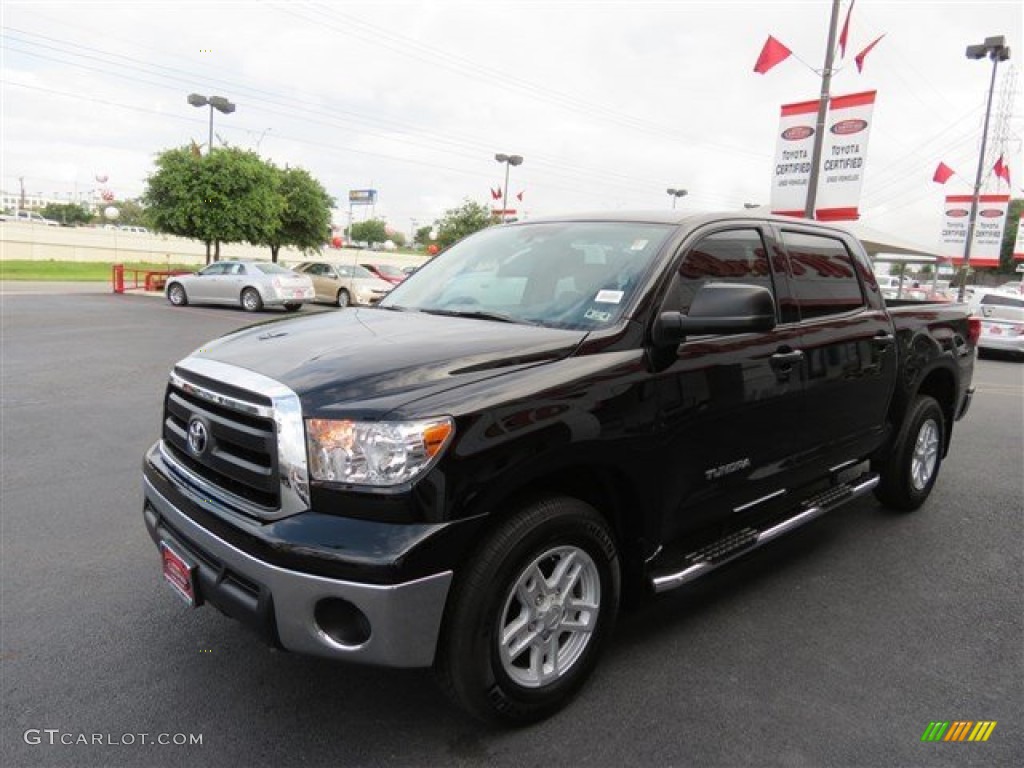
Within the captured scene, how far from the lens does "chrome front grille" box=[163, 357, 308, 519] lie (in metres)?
2.29

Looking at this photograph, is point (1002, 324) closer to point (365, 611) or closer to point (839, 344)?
point (839, 344)

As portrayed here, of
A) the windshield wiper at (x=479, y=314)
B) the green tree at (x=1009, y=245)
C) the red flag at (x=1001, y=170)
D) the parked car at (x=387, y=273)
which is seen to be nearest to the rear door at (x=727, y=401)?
the windshield wiper at (x=479, y=314)

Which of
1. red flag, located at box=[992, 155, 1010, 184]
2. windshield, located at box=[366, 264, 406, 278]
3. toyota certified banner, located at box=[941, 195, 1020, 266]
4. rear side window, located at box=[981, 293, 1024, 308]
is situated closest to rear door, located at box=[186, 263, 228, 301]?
windshield, located at box=[366, 264, 406, 278]

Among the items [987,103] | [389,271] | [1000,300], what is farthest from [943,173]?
[389,271]

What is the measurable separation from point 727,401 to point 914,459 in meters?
2.59

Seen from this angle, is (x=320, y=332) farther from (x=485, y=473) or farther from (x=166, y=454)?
(x=485, y=473)

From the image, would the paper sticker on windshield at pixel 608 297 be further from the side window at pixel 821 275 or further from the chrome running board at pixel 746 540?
the side window at pixel 821 275

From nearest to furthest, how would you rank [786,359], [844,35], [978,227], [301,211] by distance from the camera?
1. [786,359]
2. [844,35]
3. [978,227]
4. [301,211]

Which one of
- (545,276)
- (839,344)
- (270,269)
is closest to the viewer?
(545,276)

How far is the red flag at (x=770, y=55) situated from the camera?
46.0 ft

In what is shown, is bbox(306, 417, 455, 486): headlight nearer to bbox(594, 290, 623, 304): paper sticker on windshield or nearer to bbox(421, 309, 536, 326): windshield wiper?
bbox(421, 309, 536, 326): windshield wiper

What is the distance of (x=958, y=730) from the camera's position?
2.68 meters

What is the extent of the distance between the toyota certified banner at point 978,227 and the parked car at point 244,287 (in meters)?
24.7

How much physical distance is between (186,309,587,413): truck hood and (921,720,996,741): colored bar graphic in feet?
6.38
